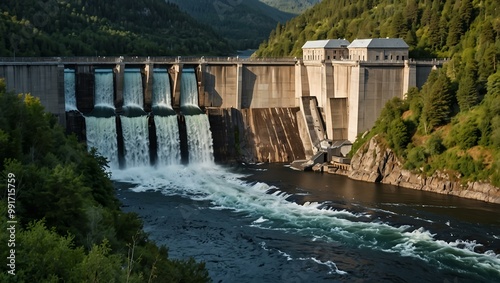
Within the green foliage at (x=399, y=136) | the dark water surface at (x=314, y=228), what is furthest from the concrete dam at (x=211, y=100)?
the dark water surface at (x=314, y=228)

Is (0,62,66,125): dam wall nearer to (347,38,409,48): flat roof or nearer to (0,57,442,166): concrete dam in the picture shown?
(0,57,442,166): concrete dam

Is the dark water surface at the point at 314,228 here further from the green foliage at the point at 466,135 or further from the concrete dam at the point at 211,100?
the concrete dam at the point at 211,100

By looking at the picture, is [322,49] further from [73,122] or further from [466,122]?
[73,122]

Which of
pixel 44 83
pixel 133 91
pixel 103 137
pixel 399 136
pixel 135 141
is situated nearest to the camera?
pixel 399 136

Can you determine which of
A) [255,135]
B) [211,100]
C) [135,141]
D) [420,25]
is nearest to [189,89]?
[211,100]

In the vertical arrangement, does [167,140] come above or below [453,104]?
below

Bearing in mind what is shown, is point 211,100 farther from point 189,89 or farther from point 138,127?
point 138,127
